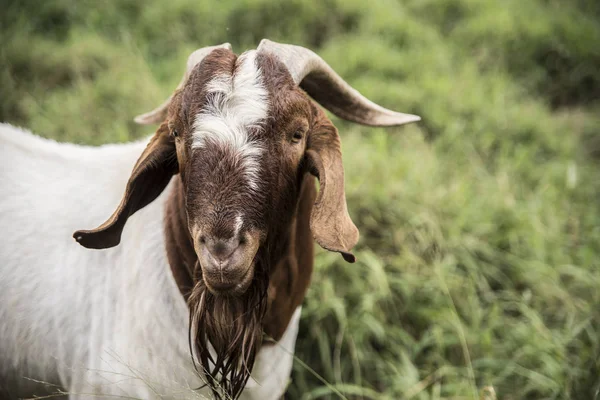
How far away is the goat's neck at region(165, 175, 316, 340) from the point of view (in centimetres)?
205

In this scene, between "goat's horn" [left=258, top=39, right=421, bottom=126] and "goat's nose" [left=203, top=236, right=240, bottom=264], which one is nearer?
"goat's nose" [left=203, top=236, right=240, bottom=264]

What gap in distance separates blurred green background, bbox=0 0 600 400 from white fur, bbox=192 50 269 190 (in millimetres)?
1061

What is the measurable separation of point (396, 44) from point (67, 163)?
4.10 meters

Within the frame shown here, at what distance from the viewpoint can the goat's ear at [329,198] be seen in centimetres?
172

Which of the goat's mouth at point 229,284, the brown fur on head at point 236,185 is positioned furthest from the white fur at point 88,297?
the goat's mouth at point 229,284

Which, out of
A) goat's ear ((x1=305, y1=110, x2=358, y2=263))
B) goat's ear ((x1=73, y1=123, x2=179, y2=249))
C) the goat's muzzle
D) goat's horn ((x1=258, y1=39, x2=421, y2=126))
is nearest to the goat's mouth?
the goat's muzzle

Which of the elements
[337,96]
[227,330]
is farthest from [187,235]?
[337,96]

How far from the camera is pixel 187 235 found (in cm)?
203

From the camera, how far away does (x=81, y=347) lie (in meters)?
2.15

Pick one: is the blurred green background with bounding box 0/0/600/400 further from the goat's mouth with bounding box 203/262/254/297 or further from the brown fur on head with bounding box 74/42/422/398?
the goat's mouth with bounding box 203/262/254/297

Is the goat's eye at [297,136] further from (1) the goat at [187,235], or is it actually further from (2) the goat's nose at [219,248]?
(2) the goat's nose at [219,248]

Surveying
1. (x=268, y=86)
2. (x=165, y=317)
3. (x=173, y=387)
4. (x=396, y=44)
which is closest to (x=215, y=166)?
(x=268, y=86)

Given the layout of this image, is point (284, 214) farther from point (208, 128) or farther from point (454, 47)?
point (454, 47)

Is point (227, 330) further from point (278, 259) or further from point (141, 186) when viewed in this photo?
point (141, 186)
